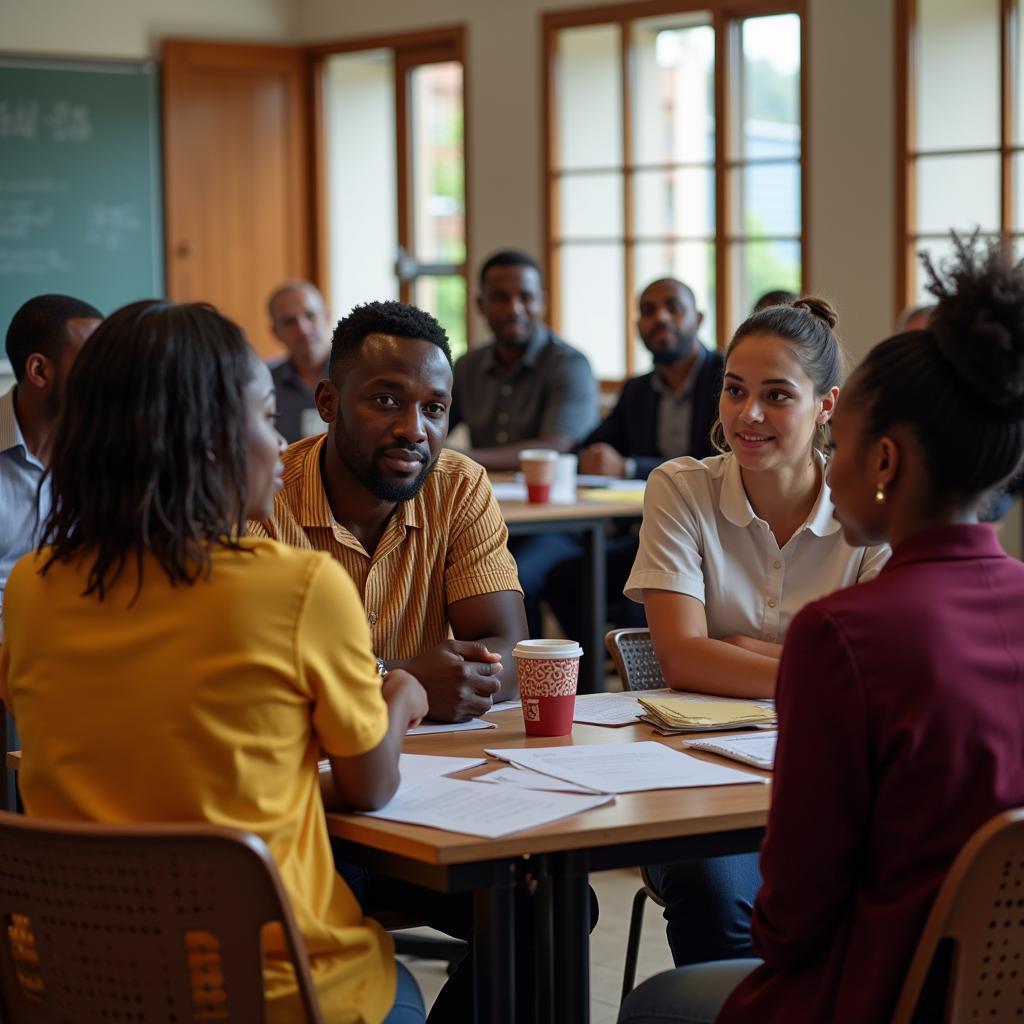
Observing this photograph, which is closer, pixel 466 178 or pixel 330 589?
pixel 330 589

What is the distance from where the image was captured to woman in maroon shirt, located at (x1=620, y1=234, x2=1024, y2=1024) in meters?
1.44

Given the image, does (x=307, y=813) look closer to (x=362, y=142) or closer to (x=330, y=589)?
(x=330, y=589)

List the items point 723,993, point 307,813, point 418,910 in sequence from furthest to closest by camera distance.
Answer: point 418,910 < point 723,993 < point 307,813

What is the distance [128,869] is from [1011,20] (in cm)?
525

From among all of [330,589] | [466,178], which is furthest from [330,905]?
[466,178]

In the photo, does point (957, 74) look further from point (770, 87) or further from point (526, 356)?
point (526, 356)

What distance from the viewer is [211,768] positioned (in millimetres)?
1514

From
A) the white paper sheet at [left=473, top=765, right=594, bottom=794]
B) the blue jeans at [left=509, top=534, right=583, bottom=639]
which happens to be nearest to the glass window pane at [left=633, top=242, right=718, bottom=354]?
the blue jeans at [left=509, top=534, right=583, bottom=639]

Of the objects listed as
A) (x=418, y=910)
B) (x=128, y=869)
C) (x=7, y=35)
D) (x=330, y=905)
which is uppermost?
(x=7, y=35)

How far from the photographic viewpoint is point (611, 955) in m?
3.29

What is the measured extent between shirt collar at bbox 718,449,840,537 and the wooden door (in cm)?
540

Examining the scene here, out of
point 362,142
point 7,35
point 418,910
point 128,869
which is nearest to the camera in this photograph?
point 128,869

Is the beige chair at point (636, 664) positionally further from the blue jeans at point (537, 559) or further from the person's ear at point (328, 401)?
the blue jeans at point (537, 559)

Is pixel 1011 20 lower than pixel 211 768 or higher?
higher
